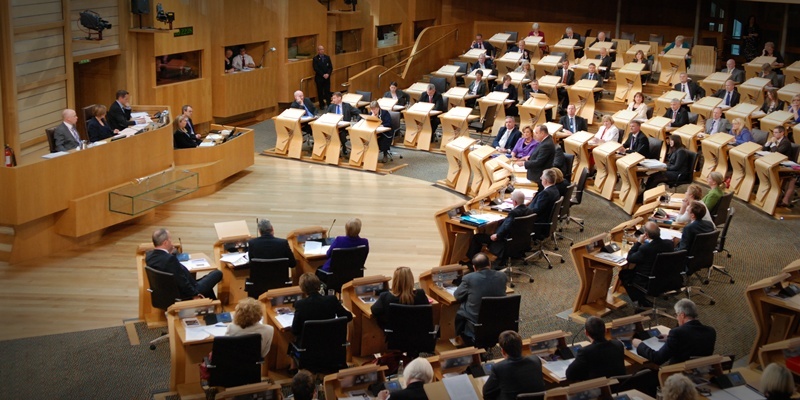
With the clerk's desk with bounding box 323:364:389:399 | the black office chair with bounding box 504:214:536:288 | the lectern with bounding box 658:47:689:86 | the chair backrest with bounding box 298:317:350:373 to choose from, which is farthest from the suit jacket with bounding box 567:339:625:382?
the lectern with bounding box 658:47:689:86

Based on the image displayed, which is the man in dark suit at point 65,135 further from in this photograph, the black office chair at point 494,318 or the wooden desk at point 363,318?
the black office chair at point 494,318

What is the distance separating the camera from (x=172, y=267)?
8469mm

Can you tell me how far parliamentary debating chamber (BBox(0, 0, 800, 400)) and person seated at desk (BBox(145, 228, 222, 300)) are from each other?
0.03 m

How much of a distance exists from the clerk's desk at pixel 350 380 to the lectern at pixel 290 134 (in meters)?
9.93

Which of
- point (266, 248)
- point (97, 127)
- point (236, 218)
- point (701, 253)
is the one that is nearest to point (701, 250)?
point (701, 253)

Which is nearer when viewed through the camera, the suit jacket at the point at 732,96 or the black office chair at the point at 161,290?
the black office chair at the point at 161,290

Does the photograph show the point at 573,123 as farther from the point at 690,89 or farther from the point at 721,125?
the point at 690,89

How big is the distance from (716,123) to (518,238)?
6010 mm

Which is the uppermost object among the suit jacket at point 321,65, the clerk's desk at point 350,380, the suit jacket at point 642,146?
the suit jacket at point 321,65

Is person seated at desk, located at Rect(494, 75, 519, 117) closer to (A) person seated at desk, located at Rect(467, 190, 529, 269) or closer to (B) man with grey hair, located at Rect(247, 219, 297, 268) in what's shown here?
(A) person seated at desk, located at Rect(467, 190, 529, 269)

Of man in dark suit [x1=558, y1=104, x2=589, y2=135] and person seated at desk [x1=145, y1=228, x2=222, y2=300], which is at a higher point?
man in dark suit [x1=558, y1=104, x2=589, y2=135]

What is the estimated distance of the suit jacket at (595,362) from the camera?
676 centimetres

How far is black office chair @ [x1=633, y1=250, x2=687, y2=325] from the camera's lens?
915 cm

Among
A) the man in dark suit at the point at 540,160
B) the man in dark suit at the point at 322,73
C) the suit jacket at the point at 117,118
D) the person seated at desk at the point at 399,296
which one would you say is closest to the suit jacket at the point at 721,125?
Answer: the man in dark suit at the point at 540,160
